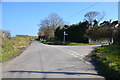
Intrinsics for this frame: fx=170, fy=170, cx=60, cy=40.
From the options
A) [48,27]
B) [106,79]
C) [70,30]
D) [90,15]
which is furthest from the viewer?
[48,27]

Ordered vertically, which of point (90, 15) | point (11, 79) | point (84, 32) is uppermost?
point (90, 15)

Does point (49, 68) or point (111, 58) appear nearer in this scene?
point (49, 68)

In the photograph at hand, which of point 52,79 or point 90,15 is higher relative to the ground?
point 90,15

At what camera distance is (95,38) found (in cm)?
4544

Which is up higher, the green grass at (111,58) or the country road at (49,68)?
the green grass at (111,58)

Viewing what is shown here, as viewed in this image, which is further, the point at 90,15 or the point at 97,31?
the point at 90,15

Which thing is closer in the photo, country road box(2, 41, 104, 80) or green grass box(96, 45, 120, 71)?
country road box(2, 41, 104, 80)

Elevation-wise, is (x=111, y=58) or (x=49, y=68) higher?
(x=111, y=58)

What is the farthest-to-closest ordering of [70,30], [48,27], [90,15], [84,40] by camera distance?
[48,27], [90,15], [70,30], [84,40]

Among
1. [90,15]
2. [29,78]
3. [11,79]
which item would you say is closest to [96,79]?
[29,78]

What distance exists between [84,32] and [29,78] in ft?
127

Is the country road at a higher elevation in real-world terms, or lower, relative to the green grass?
lower

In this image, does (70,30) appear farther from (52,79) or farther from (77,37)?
(52,79)

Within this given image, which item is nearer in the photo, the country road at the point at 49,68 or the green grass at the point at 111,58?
the country road at the point at 49,68
